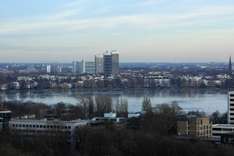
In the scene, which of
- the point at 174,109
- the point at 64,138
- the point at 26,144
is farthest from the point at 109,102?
the point at 26,144

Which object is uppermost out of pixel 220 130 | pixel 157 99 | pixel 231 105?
pixel 231 105

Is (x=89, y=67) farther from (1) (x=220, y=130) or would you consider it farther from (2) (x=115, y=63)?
(1) (x=220, y=130)

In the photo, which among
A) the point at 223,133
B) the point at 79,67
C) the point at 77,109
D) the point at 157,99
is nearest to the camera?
the point at 223,133

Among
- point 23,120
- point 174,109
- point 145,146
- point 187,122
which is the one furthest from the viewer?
point 174,109

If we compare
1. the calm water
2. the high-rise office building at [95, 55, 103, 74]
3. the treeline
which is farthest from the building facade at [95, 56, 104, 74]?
the treeline

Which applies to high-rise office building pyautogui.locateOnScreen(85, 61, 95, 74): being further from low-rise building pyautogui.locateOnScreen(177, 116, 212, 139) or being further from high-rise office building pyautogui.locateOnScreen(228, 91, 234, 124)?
low-rise building pyautogui.locateOnScreen(177, 116, 212, 139)

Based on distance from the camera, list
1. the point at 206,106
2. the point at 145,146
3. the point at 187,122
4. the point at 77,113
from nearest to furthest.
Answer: the point at 145,146 → the point at 187,122 → the point at 77,113 → the point at 206,106

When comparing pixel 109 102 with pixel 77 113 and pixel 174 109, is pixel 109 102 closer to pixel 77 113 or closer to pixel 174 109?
pixel 77 113

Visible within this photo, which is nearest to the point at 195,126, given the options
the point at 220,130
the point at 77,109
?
the point at 220,130
